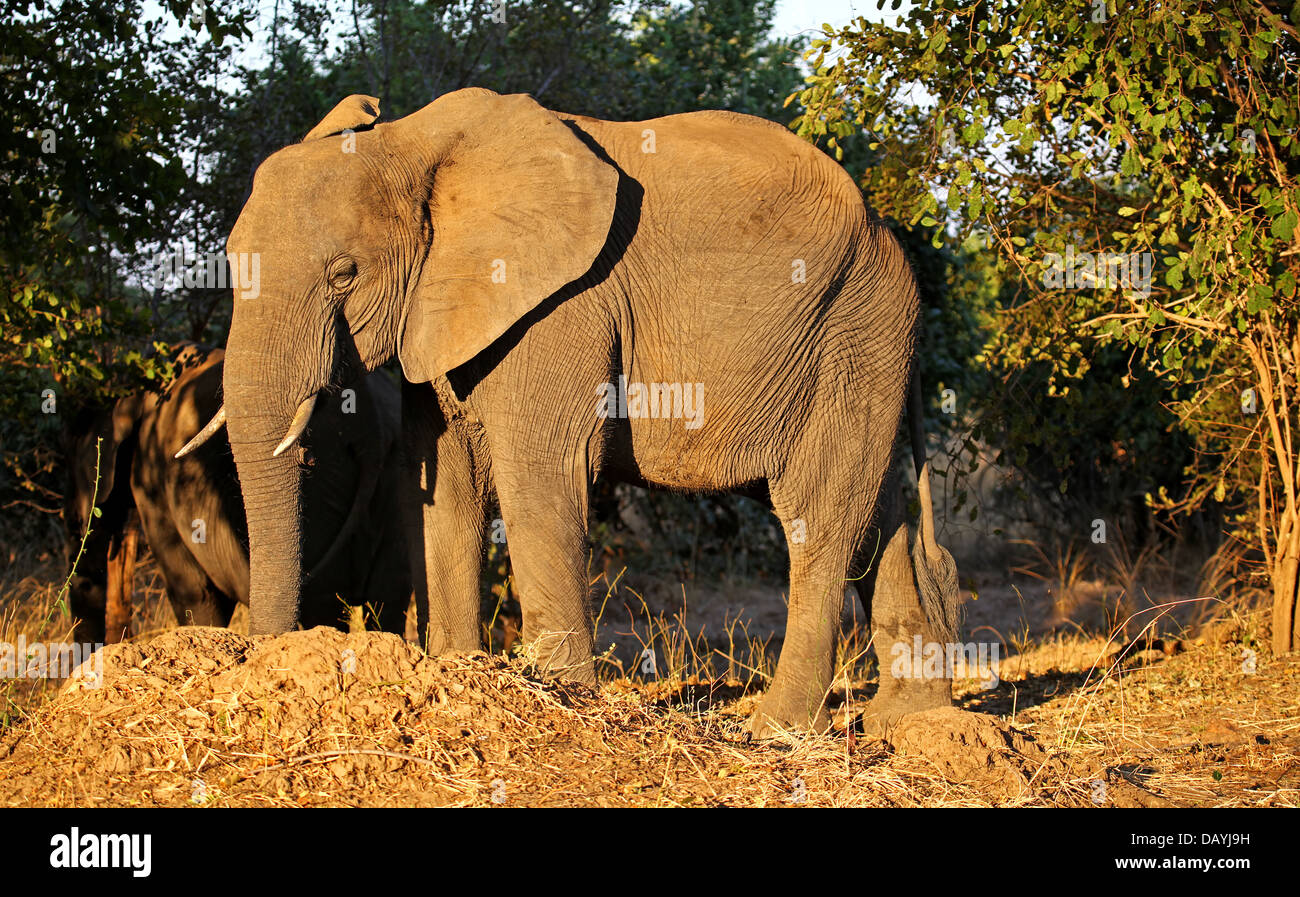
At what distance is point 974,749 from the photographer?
16.5ft

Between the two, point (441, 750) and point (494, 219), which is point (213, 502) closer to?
point (494, 219)

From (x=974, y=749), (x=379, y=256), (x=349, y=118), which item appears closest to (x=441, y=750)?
(x=974, y=749)

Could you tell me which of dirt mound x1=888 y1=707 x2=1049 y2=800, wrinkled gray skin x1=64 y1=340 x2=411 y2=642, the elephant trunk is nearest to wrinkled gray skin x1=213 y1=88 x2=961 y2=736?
the elephant trunk

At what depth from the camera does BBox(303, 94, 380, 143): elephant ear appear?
19.4ft

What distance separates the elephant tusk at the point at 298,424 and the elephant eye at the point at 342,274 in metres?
0.50

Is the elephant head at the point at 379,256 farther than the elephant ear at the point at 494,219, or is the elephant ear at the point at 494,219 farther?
the elephant ear at the point at 494,219

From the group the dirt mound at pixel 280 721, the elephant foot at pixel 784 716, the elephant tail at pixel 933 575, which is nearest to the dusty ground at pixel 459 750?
the dirt mound at pixel 280 721

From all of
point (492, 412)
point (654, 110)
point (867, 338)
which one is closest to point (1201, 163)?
point (867, 338)

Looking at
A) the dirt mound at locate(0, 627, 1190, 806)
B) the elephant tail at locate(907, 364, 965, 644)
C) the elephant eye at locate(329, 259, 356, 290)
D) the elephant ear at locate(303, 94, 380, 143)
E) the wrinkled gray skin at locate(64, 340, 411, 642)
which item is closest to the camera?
the dirt mound at locate(0, 627, 1190, 806)

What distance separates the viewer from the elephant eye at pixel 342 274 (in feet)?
18.7

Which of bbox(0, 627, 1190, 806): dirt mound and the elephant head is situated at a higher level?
the elephant head

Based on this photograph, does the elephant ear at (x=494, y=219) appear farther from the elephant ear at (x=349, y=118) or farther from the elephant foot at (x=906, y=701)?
the elephant foot at (x=906, y=701)

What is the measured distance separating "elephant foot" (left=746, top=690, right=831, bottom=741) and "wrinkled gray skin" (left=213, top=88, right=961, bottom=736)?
2cm

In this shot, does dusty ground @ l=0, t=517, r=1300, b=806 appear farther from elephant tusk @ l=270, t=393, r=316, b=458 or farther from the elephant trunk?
elephant tusk @ l=270, t=393, r=316, b=458
